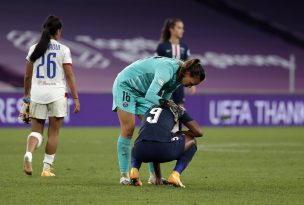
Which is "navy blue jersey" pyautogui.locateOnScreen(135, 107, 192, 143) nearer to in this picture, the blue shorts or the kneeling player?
the kneeling player

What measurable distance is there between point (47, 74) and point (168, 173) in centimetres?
212

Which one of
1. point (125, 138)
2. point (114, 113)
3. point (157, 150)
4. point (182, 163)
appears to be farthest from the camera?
point (114, 113)

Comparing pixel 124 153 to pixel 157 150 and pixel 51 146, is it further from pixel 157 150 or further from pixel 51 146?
pixel 51 146

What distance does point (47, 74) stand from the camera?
10.7 m

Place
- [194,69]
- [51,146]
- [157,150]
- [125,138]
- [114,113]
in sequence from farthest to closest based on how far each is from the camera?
[114,113], [51,146], [125,138], [157,150], [194,69]

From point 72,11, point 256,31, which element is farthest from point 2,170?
point 256,31

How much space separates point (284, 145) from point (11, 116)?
326 inches

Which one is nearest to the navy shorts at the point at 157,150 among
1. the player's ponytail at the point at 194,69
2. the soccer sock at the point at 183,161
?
the soccer sock at the point at 183,161

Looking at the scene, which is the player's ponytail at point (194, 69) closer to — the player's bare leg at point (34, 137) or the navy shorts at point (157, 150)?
the navy shorts at point (157, 150)

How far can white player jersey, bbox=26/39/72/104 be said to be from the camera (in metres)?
10.7

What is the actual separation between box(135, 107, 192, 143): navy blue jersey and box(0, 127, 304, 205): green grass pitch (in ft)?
1.79

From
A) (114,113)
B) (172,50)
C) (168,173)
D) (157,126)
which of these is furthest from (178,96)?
(114,113)

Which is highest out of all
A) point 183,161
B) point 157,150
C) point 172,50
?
point 172,50

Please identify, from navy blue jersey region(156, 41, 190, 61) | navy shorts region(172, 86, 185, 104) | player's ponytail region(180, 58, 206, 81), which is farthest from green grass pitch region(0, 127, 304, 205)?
navy blue jersey region(156, 41, 190, 61)
